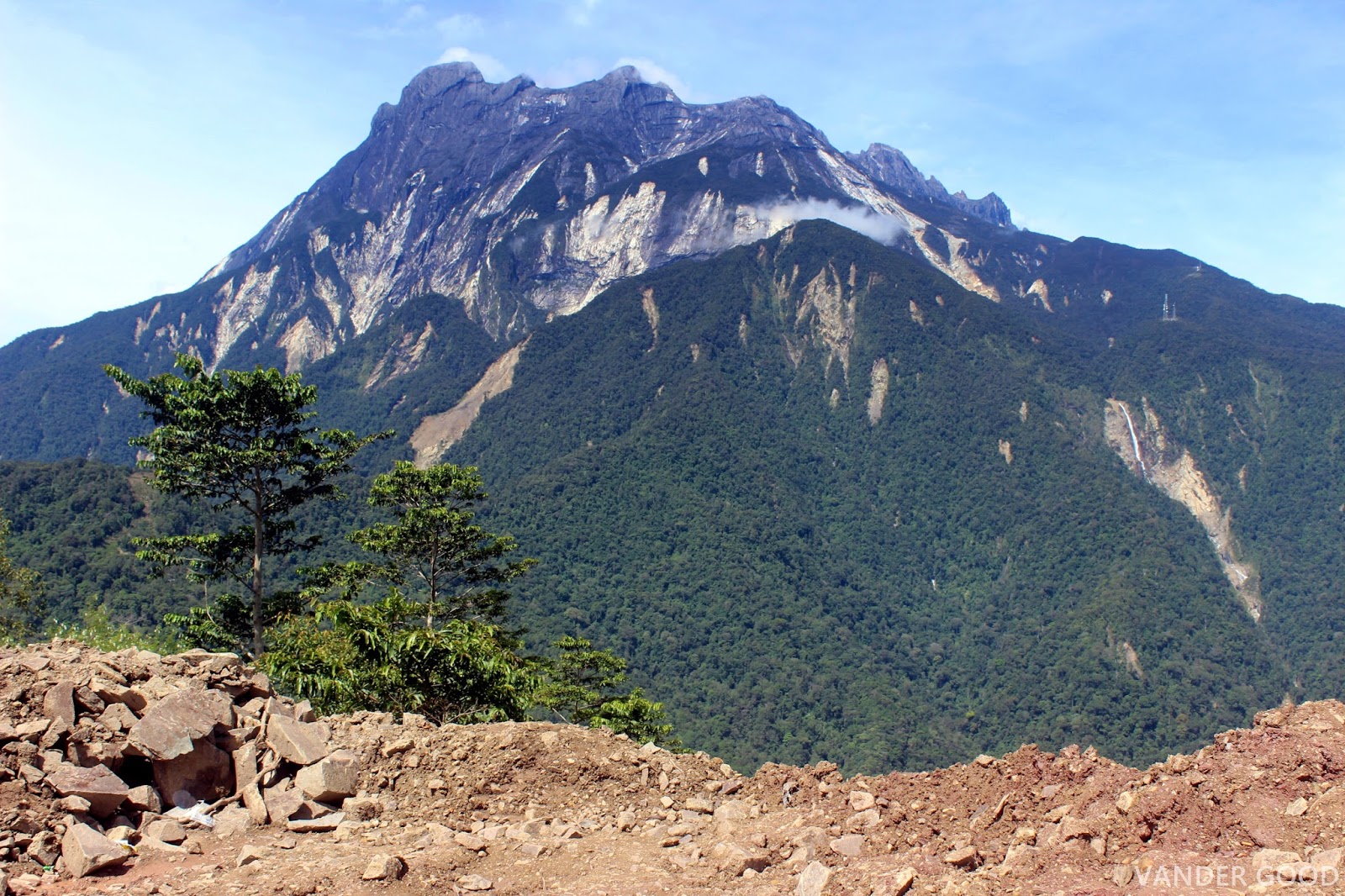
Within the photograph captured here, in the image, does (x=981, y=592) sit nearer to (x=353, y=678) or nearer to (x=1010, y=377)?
(x=1010, y=377)

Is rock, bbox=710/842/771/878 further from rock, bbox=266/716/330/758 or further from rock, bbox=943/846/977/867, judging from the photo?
rock, bbox=266/716/330/758

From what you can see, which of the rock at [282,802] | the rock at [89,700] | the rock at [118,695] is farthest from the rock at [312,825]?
the rock at [89,700]

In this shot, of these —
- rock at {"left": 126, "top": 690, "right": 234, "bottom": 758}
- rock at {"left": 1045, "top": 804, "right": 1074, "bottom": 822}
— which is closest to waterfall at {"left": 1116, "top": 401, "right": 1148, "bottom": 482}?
rock at {"left": 1045, "top": 804, "right": 1074, "bottom": 822}

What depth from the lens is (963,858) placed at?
8625 mm

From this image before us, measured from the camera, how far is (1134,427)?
187875mm

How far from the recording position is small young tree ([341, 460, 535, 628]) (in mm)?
24922

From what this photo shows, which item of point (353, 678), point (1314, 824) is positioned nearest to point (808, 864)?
point (1314, 824)

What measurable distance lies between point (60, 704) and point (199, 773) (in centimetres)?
167

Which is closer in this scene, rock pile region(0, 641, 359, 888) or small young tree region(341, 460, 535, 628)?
rock pile region(0, 641, 359, 888)

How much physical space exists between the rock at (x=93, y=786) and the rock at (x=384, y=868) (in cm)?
317

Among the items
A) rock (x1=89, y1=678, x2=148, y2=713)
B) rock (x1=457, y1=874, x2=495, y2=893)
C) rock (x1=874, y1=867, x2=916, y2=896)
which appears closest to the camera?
rock (x1=874, y1=867, x2=916, y2=896)

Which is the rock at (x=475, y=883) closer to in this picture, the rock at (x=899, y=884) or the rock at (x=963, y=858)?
the rock at (x=899, y=884)

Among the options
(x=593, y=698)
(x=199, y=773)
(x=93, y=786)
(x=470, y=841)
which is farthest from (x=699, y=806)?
(x=593, y=698)

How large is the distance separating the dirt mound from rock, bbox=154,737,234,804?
0.03m
